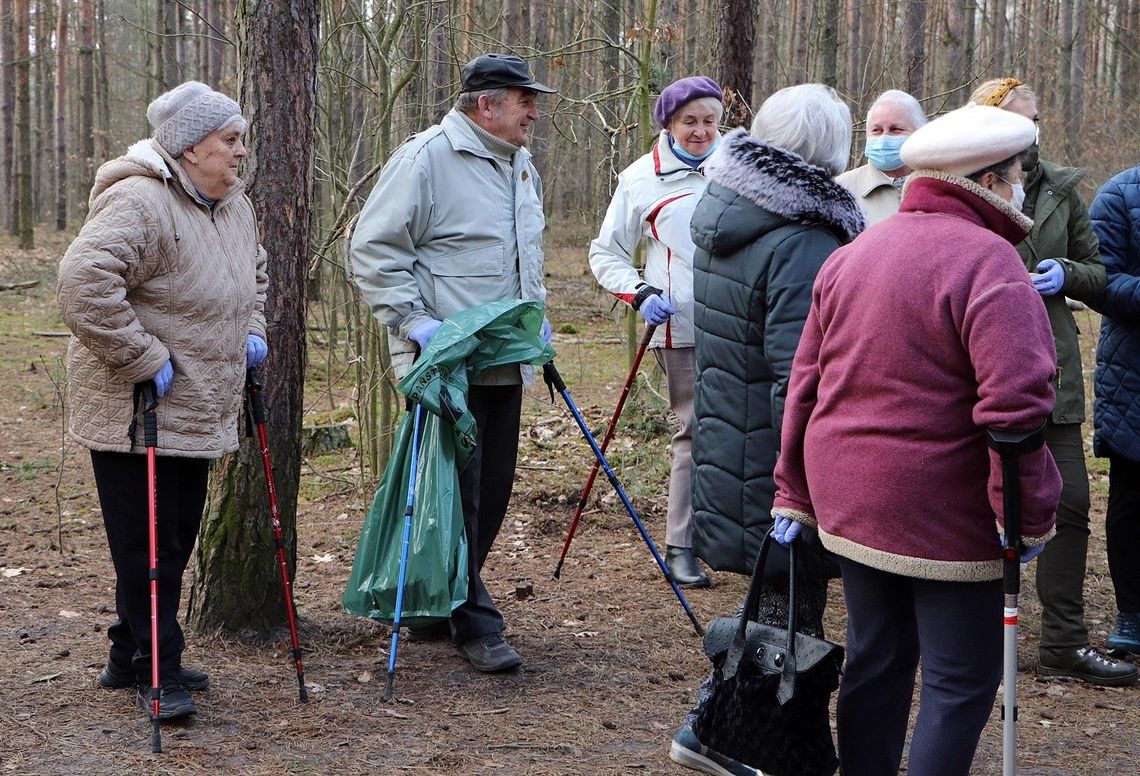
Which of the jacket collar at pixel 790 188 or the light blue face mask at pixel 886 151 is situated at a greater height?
the light blue face mask at pixel 886 151

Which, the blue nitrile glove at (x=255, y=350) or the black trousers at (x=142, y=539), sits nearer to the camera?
the black trousers at (x=142, y=539)

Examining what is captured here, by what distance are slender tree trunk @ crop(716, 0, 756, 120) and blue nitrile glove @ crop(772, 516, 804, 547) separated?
459 cm

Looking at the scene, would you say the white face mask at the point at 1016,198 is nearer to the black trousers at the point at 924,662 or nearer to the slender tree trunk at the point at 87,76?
the black trousers at the point at 924,662

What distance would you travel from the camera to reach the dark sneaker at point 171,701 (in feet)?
12.2

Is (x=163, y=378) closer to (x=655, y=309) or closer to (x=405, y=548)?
(x=405, y=548)

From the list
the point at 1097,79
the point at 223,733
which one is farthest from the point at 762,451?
the point at 1097,79

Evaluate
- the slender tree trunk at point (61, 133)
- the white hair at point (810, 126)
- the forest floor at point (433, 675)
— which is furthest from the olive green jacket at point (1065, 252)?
the slender tree trunk at point (61, 133)

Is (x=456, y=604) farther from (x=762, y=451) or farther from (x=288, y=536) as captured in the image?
(x=762, y=451)

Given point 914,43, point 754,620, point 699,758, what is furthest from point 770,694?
point 914,43

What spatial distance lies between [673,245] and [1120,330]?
1.93 metres

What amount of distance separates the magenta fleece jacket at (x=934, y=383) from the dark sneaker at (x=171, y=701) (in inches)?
87.5

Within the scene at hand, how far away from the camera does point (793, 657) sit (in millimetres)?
2959

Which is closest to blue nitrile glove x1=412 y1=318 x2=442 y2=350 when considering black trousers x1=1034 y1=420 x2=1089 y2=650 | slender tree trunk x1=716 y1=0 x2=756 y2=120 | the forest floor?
the forest floor

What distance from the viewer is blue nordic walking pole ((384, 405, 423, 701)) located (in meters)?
4.00
